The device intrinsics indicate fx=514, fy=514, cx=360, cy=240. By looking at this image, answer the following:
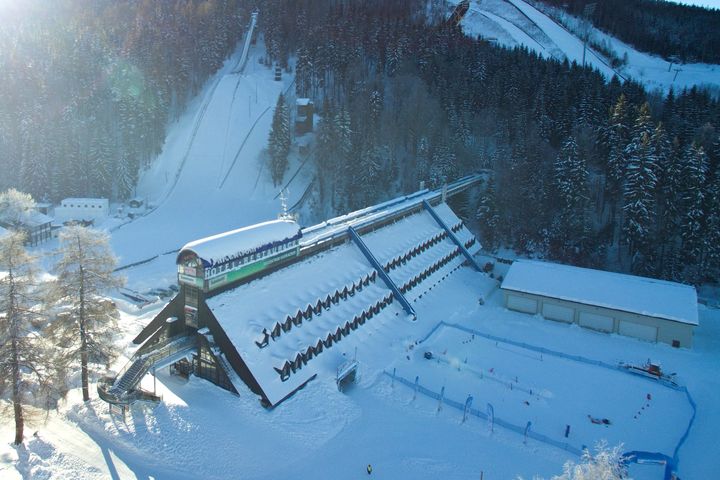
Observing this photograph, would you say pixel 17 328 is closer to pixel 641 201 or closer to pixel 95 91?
pixel 641 201

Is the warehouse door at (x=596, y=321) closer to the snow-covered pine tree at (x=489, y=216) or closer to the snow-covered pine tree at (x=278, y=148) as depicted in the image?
the snow-covered pine tree at (x=489, y=216)

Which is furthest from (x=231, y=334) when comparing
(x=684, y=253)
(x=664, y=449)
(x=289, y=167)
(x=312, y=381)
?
(x=289, y=167)

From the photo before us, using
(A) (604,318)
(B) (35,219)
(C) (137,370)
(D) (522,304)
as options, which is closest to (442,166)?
(D) (522,304)

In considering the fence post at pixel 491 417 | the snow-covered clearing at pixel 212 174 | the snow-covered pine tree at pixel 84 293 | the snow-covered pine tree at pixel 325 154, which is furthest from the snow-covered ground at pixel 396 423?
the snow-covered pine tree at pixel 325 154

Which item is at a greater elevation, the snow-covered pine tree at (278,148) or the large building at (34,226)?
the snow-covered pine tree at (278,148)

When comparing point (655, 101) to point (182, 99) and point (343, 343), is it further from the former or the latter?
point (182, 99)
